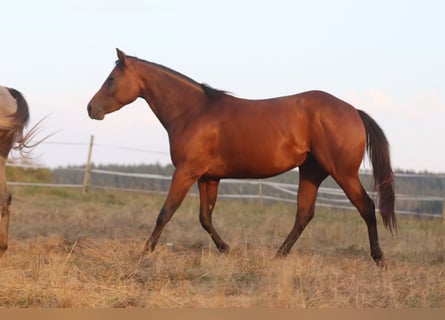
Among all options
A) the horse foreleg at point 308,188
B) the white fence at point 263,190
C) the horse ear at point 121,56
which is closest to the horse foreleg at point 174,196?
the horse foreleg at point 308,188

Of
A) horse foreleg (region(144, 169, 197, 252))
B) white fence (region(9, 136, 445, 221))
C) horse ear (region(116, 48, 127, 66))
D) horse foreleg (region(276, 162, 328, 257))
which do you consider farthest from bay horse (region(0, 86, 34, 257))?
white fence (region(9, 136, 445, 221))

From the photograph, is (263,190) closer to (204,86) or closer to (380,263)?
(204,86)

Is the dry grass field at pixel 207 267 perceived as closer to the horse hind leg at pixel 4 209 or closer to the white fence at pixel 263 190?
the horse hind leg at pixel 4 209

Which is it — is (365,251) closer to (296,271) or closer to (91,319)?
(296,271)

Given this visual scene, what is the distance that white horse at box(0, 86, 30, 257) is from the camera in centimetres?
888

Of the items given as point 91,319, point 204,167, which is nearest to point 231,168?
point 204,167

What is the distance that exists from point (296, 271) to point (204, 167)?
2.39 meters

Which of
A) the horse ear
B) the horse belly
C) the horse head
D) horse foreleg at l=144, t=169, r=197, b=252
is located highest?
the horse ear

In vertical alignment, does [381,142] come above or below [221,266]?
above

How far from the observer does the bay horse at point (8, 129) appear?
8891 millimetres

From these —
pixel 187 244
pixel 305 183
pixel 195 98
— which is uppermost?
pixel 195 98

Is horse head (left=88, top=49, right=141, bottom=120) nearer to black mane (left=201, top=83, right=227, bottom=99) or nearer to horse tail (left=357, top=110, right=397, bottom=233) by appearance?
black mane (left=201, top=83, right=227, bottom=99)

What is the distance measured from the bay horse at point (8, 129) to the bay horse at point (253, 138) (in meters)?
0.81

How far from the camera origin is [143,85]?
928cm
